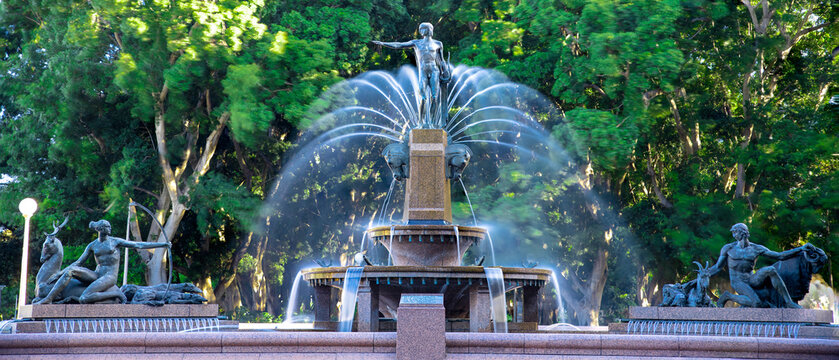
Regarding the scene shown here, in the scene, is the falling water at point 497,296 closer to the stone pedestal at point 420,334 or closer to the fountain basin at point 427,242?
the fountain basin at point 427,242

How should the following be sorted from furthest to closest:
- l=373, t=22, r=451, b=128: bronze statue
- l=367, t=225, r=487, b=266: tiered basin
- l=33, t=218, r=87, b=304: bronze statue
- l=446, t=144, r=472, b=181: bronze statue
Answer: l=373, t=22, r=451, b=128: bronze statue → l=446, t=144, r=472, b=181: bronze statue → l=367, t=225, r=487, b=266: tiered basin → l=33, t=218, r=87, b=304: bronze statue

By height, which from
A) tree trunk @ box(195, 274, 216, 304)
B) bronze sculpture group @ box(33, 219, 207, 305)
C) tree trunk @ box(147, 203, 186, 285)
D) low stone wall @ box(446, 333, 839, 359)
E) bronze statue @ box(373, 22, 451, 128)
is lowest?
low stone wall @ box(446, 333, 839, 359)

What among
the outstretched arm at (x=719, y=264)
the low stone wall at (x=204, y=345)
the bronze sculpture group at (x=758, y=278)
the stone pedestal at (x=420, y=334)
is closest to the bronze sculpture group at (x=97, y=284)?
the low stone wall at (x=204, y=345)

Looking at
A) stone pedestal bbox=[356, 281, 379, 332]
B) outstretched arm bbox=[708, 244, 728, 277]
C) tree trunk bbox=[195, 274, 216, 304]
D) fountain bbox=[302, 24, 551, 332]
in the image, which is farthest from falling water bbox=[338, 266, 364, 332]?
tree trunk bbox=[195, 274, 216, 304]

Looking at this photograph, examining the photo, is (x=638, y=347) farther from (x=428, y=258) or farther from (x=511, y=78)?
(x=511, y=78)

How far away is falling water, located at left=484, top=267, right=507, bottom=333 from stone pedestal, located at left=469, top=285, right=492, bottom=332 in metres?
0.12

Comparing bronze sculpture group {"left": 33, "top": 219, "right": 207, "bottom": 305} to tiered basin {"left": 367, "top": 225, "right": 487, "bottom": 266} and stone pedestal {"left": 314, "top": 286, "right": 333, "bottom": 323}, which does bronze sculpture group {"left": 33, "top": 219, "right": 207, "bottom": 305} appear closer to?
stone pedestal {"left": 314, "top": 286, "right": 333, "bottom": 323}

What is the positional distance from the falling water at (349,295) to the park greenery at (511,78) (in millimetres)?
13605

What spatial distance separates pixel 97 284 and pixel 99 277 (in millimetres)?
310

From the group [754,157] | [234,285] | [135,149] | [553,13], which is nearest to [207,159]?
[135,149]

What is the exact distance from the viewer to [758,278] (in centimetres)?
1541

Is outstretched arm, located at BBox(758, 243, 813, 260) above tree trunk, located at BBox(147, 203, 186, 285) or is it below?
below

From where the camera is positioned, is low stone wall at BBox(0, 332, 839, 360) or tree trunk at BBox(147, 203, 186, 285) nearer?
low stone wall at BBox(0, 332, 839, 360)

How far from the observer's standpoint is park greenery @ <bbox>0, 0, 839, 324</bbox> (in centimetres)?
2805
